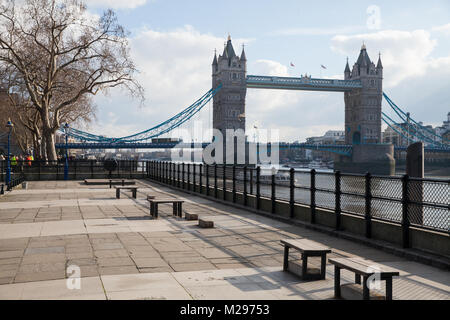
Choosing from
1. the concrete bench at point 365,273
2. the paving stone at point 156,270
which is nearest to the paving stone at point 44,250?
the paving stone at point 156,270

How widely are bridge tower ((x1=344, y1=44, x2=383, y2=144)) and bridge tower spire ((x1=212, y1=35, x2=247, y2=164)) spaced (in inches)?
1168

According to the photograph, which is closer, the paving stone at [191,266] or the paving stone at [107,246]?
the paving stone at [191,266]

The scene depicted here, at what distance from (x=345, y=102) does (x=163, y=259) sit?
13356cm

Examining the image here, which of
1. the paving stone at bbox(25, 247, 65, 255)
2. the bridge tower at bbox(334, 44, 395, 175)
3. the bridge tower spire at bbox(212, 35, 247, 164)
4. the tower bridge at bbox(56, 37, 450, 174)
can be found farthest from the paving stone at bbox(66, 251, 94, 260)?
the bridge tower at bbox(334, 44, 395, 175)

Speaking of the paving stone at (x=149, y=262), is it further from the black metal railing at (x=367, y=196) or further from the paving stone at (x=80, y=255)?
the black metal railing at (x=367, y=196)

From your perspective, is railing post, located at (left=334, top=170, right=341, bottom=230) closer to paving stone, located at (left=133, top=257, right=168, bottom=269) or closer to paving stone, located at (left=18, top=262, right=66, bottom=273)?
paving stone, located at (left=133, top=257, right=168, bottom=269)

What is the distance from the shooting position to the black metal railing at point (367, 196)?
25.3 ft

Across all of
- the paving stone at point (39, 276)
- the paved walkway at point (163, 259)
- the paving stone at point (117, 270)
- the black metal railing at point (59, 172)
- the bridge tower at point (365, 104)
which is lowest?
the paved walkway at point (163, 259)

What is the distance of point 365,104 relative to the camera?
127938 mm

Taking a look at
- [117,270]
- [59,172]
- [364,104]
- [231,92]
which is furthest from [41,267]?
[364,104]

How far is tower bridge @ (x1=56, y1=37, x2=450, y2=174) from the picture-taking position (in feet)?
326

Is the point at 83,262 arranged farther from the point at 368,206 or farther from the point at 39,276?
the point at 368,206
